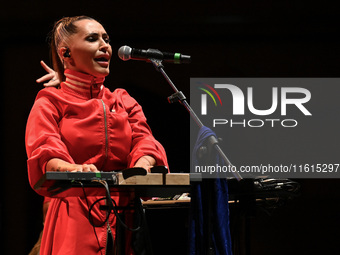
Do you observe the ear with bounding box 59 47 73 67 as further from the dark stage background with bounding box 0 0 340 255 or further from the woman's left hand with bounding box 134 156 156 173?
the dark stage background with bounding box 0 0 340 255

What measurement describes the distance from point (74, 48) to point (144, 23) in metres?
1.48

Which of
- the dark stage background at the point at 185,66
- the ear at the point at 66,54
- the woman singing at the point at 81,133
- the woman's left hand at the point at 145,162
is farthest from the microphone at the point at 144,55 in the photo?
the dark stage background at the point at 185,66

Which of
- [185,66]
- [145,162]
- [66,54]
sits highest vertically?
[185,66]

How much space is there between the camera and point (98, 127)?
191 centimetres

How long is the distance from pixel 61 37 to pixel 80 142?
0.47 m

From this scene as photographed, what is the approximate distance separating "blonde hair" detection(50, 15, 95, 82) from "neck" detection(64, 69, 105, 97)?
122mm

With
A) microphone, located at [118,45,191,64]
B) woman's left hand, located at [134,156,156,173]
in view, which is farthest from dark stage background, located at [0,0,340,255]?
woman's left hand, located at [134,156,156,173]

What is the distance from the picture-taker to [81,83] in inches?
79.4

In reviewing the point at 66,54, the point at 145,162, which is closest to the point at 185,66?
the point at 66,54

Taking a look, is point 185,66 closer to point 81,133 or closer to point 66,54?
point 66,54

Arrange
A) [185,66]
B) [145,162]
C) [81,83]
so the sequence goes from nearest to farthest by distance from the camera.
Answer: [145,162], [81,83], [185,66]

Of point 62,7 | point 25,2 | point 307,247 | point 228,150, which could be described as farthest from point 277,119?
point 25,2

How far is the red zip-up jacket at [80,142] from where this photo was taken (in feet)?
5.81

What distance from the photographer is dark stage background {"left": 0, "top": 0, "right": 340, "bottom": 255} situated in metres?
3.41
